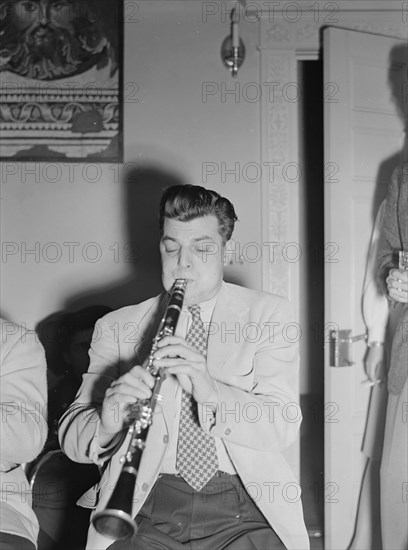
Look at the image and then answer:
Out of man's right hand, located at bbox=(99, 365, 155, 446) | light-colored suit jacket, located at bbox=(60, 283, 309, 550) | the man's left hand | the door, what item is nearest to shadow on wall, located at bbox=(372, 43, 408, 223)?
the door

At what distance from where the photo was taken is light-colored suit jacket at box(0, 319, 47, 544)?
4.88 feet

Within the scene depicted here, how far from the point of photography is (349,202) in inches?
86.4

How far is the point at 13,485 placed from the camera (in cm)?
152

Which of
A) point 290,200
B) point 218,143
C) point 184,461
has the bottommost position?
point 184,461

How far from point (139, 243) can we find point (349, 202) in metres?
0.73

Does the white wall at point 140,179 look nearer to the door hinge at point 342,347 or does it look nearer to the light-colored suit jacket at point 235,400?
the door hinge at point 342,347

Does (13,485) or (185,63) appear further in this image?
(185,63)

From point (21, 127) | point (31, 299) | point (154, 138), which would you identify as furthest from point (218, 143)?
point (31, 299)

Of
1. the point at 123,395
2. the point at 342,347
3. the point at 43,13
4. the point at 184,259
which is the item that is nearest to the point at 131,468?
the point at 123,395

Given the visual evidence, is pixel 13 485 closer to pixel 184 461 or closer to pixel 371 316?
pixel 184 461

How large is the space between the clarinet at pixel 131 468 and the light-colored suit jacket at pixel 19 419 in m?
0.31

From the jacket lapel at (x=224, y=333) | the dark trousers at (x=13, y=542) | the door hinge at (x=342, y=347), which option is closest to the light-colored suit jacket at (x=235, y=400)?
the jacket lapel at (x=224, y=333)

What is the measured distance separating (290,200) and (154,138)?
0.51 metres

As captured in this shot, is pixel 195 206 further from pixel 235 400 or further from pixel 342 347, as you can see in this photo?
pixel 342 347
